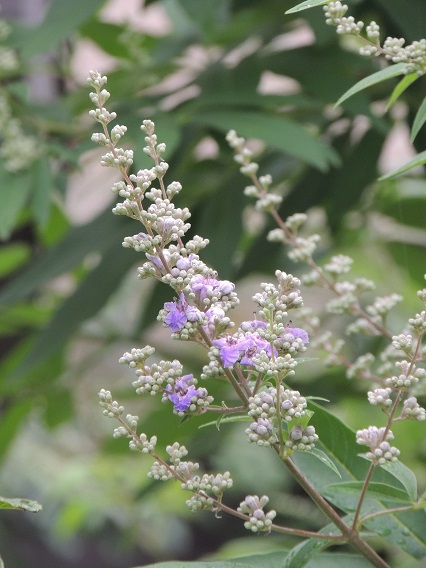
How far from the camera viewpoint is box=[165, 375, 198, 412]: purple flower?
2.12 ft

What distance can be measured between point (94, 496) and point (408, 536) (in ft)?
7.46

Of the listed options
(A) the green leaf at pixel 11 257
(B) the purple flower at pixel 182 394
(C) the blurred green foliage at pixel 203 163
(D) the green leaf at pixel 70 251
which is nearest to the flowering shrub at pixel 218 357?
(B) the purple flower at pixel 182 394

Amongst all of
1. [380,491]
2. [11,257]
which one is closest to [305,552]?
[380,491]

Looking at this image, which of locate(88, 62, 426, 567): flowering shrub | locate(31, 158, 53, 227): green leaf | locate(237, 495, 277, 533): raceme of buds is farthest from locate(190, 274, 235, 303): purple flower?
locate(31, 158, 53, 227): green leaf

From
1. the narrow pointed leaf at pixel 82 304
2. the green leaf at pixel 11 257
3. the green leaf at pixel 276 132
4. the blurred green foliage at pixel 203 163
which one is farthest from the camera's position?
the green leaf at pixel 11 257

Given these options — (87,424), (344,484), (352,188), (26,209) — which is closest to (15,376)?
(26,209)

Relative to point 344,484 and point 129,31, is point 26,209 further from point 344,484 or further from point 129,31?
point 344,484

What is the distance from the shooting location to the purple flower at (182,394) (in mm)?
646

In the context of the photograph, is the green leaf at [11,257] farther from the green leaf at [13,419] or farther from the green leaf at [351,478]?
the green leaf at [351,478]

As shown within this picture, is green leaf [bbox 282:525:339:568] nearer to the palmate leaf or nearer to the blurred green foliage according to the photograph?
the palmate leaf

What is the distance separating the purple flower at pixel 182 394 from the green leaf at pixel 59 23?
798mm

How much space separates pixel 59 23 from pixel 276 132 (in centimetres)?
36

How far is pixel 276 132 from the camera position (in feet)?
4.17

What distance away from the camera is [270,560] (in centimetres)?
81
